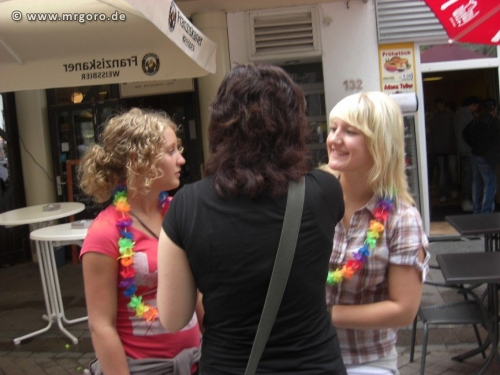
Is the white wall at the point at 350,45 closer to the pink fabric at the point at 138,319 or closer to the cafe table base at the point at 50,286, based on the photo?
the cafe table base at the point at 50,286

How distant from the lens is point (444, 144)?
10.2 metres

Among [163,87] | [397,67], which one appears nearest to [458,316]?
[397,67]

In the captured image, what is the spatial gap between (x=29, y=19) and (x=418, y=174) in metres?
5.14

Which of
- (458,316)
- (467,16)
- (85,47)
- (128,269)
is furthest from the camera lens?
(85,47)

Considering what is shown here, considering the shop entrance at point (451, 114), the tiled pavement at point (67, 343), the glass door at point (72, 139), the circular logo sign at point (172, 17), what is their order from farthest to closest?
1. the shop entrance at point (451, 114)
2. the glass door at point (72, 139)
3. the tiled pavement at point (67, 343)
4. the circular logo sign at point (172, 17)

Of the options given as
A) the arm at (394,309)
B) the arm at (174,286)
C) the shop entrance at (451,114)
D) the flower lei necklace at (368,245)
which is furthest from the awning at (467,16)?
the shop entrance at (451,114)

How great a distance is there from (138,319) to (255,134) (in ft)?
2.84

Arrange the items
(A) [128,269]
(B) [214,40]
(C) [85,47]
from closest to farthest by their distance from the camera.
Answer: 1. (A) [128,269]
2. (C) [85,47]
3. (B) [214,40]

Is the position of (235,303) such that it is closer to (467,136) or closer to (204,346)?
(204,346)

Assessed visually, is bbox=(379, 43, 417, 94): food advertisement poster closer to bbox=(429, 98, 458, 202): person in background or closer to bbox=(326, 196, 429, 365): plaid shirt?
bbox=(429, 98, 458, 202): person in background

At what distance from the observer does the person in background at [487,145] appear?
802 centimetres

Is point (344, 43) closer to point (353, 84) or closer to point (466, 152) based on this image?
point (353, 84)

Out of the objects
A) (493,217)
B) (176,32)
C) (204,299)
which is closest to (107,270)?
(204,299)

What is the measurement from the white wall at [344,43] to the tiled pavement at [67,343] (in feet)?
9.13
